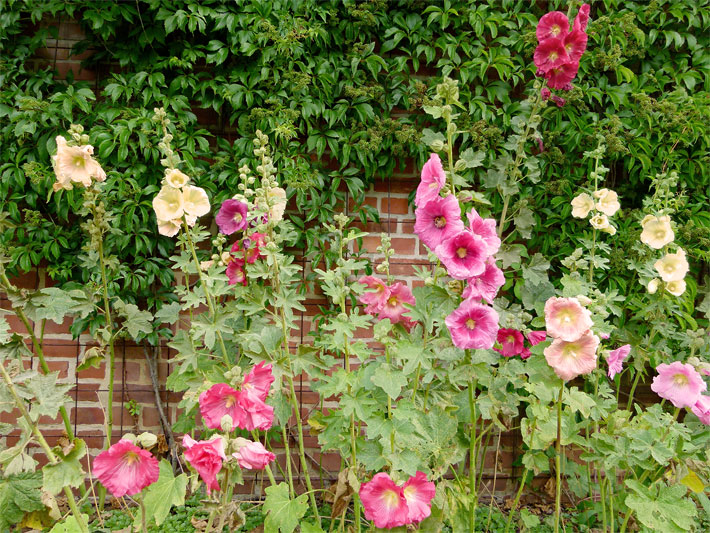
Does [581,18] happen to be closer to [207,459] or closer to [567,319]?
[567,319]

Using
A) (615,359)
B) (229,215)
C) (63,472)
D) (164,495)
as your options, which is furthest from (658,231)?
(63,472)

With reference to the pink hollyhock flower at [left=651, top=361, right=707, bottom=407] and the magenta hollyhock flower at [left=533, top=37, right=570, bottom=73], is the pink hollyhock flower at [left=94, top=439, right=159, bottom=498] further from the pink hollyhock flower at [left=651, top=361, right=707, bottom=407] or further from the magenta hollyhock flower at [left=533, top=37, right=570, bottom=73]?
the magenta hollyhock flower at [left=533, top=37, right=570, bottom=73]

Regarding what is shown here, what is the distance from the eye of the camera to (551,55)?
161cm

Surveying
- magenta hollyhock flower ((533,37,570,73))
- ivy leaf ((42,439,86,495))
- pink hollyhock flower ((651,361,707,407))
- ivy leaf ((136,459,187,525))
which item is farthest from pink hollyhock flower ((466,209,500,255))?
ivy leaf ((42,439,86,495))

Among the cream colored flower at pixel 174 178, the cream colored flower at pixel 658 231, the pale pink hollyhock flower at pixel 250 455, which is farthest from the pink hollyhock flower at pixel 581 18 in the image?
the pale pink hollyhock flower at pixel 250 455

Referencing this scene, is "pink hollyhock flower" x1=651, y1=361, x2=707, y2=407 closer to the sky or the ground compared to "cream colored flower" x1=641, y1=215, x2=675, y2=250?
closer to the ground

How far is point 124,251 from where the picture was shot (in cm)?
214

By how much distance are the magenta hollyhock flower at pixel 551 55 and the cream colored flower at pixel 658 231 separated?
60 centimetres

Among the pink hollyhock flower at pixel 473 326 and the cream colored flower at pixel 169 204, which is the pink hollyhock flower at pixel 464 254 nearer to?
the pink hollyhock flower at pixel 473 326

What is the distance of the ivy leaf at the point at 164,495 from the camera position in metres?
1.04

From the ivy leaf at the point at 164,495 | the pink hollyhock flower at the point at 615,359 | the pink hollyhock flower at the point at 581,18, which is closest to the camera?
the ivy leaf at the point at 164,495

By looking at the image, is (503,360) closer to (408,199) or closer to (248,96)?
(408,199)

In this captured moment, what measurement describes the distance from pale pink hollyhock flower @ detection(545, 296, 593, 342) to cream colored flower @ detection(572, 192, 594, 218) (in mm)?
749

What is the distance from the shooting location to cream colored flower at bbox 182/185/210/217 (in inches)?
53.9
